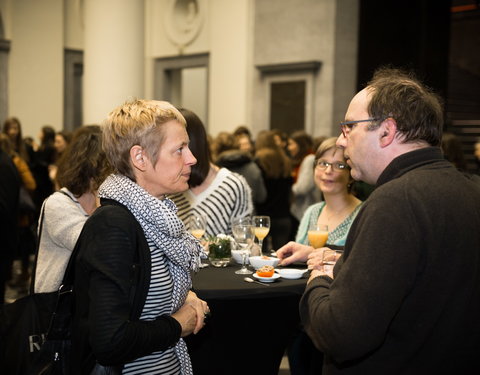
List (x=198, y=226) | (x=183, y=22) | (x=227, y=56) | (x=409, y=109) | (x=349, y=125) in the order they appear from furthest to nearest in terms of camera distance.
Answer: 1. (x=183, y=22)
2. (x=227, y=56)
3. (x=198, y=226)
4. (x=349, y=125)
5. (x=409, y=109)

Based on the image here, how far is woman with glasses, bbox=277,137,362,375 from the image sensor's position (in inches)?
132

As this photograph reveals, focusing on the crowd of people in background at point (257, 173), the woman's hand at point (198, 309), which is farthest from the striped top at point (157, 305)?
the crowd of people in background at point (257, 173)

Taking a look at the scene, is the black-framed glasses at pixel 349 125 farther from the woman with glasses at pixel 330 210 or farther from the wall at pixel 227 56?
the wall at pixel 227 56

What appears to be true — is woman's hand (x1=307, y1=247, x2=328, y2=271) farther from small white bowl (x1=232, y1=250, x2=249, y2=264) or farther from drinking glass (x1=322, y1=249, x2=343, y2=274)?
small white bowl (x1=232, y1=250, x2=249, y2=264)

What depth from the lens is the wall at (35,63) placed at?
13.3 metres

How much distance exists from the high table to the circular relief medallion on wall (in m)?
10.5

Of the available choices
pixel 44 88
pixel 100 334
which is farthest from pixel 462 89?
pixel 100 334

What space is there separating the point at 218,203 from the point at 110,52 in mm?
6053

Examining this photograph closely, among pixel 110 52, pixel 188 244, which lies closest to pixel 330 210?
pixel 188 244

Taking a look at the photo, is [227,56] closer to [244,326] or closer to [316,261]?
[244,326]

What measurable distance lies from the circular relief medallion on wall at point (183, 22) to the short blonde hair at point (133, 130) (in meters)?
10.9

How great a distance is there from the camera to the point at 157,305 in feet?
6.40

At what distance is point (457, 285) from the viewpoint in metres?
1.61

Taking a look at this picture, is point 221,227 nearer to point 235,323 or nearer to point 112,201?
point 235,323
